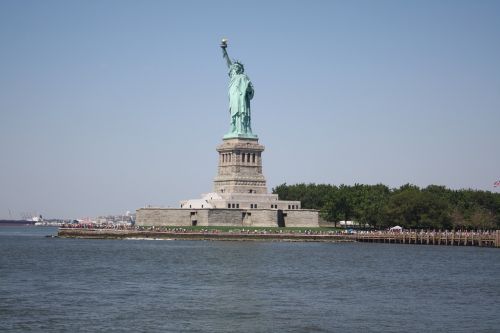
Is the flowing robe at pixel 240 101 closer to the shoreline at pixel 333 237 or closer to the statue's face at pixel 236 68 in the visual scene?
the statue's face at pixel 236 68

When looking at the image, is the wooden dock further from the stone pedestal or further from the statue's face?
the statue's face

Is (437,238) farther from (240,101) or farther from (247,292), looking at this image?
(247,292)

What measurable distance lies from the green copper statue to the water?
45713 millimetres

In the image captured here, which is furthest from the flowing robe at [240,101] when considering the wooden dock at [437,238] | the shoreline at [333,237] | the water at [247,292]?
the water at [247,292]

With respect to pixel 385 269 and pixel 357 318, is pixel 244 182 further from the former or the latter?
pixel 357 318

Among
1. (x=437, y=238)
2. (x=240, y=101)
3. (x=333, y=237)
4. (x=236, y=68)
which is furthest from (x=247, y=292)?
(x=236, y=68)

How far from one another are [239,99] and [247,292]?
8278 centimetres

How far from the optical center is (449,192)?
148m

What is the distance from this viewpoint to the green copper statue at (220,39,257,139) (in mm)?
139500

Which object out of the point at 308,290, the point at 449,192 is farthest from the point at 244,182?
the point at 308,290

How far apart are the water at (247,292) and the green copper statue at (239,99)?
1800 inches

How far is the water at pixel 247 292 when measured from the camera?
152 ft

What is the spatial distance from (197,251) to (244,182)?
40.0 meters

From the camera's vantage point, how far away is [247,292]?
58.7m
